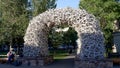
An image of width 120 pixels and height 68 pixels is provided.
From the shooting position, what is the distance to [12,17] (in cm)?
3497

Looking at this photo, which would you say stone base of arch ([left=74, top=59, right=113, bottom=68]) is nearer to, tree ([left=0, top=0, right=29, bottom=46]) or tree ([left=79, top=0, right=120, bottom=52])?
tree ([left=79, top=0, right=120, bottom=52])

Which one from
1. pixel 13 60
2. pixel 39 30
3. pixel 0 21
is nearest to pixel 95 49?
pixel 39 30

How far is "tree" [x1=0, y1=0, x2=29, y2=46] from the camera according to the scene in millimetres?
34344

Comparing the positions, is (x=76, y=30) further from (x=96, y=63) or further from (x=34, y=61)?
(x=34, y=61)

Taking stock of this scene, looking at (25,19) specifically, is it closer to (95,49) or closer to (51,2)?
(51,2)

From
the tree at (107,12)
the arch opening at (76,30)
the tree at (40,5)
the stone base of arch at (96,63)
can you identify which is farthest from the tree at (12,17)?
the stone base of arch at (96,63)

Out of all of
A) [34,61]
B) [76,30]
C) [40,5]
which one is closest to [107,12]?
[40,5]

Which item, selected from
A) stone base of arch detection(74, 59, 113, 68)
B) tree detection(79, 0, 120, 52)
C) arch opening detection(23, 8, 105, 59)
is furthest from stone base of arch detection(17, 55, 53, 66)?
tree detection(79, 0, 120, 52)

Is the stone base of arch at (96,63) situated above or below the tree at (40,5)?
below

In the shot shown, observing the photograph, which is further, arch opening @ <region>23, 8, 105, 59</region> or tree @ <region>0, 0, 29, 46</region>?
tree @ <region>0, 0, 29, 46</region>

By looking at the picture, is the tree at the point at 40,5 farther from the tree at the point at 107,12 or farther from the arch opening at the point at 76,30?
the arch opening at the point at 76,30

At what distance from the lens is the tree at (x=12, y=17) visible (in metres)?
34.3

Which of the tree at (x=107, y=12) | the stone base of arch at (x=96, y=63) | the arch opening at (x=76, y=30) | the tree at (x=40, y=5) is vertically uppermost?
the tree at (x=40, y=5)

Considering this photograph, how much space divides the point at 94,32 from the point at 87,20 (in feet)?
3.29
